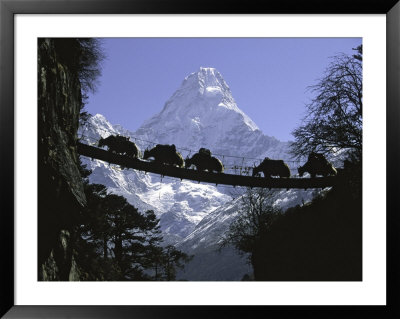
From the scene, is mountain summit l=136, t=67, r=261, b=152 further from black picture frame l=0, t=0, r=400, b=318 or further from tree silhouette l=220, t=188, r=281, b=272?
black picture frame l=0, t=0, r=400, b=318

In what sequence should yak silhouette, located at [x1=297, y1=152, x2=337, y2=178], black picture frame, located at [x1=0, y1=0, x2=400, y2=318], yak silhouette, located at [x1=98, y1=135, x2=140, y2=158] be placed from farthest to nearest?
yak silhouette, located at [x1=98, y1=135, x2=140, y2=158] → yak silhouette, located at [x1=297, y1=152, x2=337, y2=178] → black picture frame, located at [x1=0, y1=0, x2=400, y2=318]

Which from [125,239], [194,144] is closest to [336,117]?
[125,239]

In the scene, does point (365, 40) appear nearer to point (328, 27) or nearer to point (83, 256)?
point (328, 27)

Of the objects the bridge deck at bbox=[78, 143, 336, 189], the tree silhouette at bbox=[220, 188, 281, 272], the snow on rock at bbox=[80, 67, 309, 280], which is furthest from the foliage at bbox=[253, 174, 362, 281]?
the tree silhouette at bbox=[220, 188, 281, 272]

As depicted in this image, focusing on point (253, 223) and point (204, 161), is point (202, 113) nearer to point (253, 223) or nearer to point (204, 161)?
point (253, 223)

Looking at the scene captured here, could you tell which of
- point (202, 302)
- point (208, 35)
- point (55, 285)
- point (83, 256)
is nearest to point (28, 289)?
point (55, 285)

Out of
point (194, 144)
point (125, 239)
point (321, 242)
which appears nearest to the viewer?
point (321, 242)
